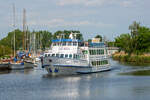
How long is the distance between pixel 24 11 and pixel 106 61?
41.5 m

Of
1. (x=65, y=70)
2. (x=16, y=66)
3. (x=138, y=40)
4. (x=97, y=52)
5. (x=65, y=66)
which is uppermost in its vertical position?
(x=138, y=40)

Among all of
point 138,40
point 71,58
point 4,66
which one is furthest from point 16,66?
point 138,40

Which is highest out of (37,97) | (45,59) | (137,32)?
(137,32)

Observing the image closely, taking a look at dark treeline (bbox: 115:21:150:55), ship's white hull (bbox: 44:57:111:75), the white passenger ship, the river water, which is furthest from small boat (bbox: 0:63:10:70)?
dark treeline (bbox: 115:21:150:55)

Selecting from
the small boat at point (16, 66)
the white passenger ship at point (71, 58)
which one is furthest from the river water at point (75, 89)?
the small boat at point (16, 66)

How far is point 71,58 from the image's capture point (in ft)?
229

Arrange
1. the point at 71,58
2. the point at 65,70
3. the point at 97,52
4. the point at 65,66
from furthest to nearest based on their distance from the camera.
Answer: the point at 97,52 → the point at 65,70 → the point at 65,66 → the point at 71,58

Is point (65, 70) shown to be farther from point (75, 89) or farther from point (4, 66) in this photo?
point (4, 66)

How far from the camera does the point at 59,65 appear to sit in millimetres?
69062

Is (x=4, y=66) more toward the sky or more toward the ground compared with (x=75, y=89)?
more toward the sky

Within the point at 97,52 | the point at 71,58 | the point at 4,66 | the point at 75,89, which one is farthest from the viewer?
the point at 4,66

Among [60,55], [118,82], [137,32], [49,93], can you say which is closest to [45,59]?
[60,55]

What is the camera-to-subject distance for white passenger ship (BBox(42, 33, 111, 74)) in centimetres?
6931

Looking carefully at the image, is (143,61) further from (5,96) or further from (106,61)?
(5,96)
